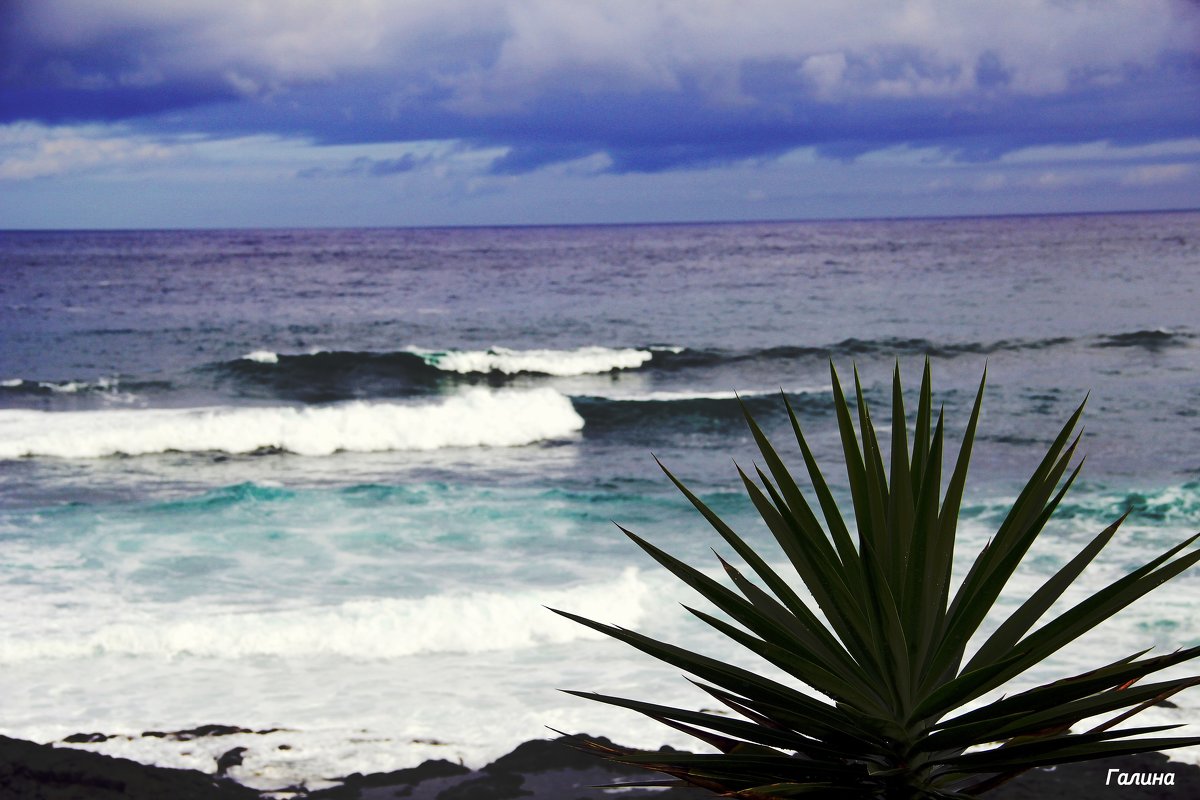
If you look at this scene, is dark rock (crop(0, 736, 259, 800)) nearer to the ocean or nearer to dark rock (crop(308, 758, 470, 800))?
the ocean

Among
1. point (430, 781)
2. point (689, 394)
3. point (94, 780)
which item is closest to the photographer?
point (94, 780)

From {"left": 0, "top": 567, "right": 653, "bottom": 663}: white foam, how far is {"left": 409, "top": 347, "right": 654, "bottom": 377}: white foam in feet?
55.9

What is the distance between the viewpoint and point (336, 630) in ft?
29.1

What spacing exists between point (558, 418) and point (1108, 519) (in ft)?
35.5

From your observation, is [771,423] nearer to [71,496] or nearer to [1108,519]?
[1108,519]

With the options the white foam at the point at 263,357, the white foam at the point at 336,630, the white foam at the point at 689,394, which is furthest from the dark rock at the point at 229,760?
the white foam at the point at 263,357

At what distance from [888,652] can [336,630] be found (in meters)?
7.33

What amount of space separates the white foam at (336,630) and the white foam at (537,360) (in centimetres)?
1702

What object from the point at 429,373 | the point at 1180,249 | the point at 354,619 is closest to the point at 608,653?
the point at 354,619

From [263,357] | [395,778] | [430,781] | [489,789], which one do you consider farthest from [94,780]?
[263,357]

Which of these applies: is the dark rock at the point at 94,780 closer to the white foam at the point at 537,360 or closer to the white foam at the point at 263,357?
the white foam at the point at 537,360

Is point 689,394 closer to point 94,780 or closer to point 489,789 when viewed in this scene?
point 489,789

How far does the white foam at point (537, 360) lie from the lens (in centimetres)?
2664

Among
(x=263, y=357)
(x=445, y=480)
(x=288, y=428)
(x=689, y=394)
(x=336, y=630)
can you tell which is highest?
(x=263, y=357)
